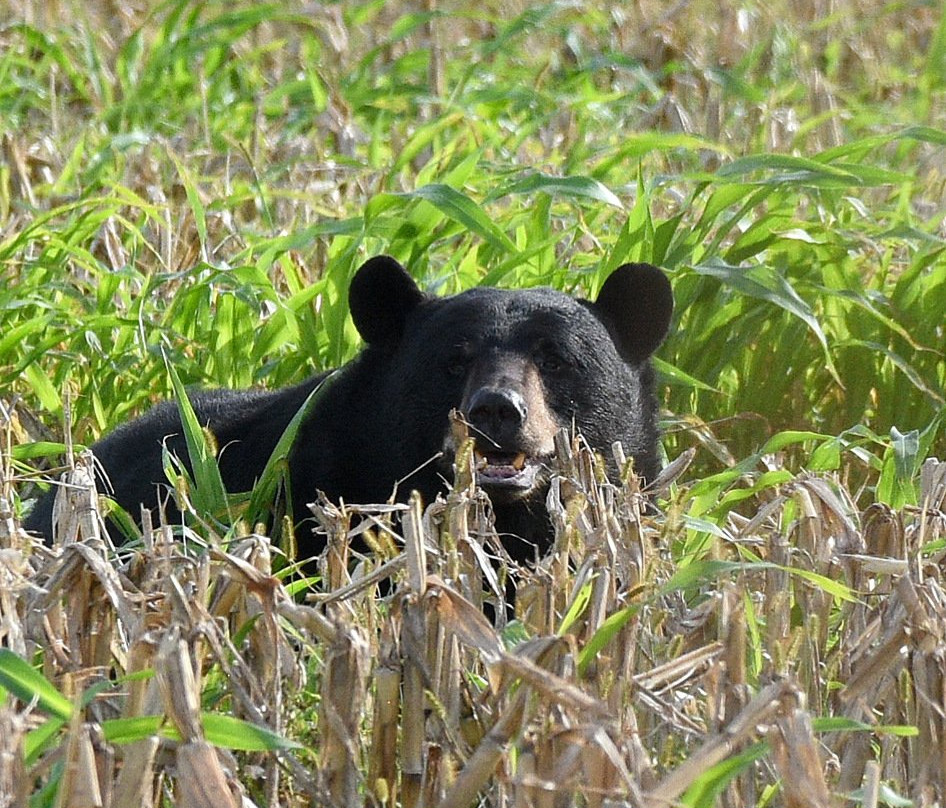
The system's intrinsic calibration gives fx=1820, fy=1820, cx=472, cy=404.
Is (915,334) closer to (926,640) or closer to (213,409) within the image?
(213,409)

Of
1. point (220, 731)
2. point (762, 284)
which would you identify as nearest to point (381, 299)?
point (762, 284)

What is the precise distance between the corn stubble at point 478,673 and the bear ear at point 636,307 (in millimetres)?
1565

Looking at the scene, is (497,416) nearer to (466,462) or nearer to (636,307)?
(636,307)

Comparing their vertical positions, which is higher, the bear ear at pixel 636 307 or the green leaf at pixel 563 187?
the green leaf at pixel 563 187

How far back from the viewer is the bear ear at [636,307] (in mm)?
4797

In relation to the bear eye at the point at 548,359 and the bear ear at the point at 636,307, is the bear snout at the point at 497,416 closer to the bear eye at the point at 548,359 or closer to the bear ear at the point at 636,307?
the bear eye at the point at 548,359

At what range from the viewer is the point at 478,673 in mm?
3080

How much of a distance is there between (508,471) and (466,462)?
1.16m

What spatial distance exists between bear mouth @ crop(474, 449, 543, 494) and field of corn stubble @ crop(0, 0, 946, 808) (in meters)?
0.24

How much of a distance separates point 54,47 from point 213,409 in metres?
3.73

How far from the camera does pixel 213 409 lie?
503cm

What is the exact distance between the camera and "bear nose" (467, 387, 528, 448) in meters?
4.30

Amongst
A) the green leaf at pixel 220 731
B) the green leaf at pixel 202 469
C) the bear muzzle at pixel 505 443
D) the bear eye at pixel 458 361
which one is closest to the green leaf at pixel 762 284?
the bear eye at pixel 458 361

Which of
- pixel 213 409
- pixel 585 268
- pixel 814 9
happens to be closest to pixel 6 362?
pixel 213 409
